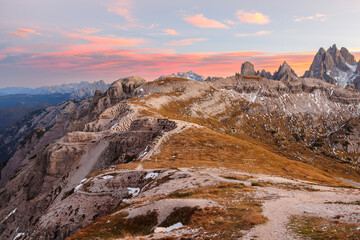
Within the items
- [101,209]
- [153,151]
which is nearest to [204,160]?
[153,151]

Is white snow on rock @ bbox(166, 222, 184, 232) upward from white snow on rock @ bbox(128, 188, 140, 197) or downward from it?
upward

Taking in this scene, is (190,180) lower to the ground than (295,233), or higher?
lower

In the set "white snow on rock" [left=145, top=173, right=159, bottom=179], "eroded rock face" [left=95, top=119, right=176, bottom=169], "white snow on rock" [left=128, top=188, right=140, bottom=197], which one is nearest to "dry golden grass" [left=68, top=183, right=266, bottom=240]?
"white snow on rock" [left=128, top=188, right=140, bottom=197]

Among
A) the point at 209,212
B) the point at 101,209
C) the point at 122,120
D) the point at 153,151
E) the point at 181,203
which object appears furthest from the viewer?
the point at 122,120

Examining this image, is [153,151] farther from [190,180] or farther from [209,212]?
[209,212]

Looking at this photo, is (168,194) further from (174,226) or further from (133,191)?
(133,191)

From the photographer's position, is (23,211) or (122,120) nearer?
(23,211)

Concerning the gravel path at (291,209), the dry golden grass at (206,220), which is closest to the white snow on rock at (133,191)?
the dry golden grass at (206,220)

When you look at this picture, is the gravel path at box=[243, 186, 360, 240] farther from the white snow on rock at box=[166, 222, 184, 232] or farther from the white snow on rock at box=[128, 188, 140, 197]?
the white snow on rock at box=[128, 188, 140, 197]

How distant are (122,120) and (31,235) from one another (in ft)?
248

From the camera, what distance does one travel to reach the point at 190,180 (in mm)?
45219

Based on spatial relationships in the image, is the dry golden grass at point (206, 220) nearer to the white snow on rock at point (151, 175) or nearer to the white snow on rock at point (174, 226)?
the white snow on rock at point (174, 226)

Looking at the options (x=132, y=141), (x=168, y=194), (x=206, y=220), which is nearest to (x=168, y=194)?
(x=168, y=194)

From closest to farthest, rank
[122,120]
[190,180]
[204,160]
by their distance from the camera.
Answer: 1. [190,180]
2. [204,160]
3. [122,120]
